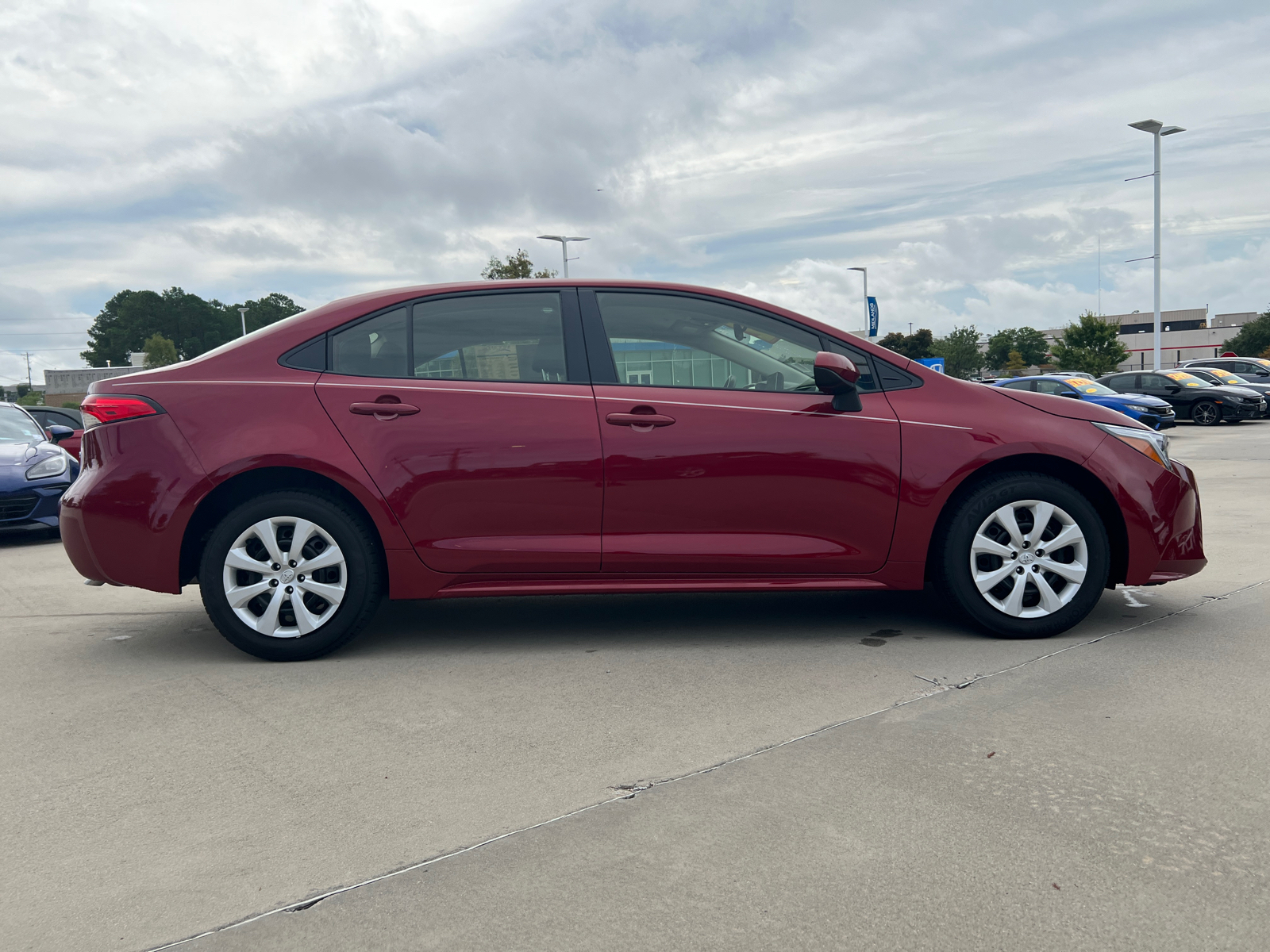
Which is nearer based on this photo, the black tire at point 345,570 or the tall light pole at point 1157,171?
the black tire at point 345,570

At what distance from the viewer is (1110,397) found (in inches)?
846

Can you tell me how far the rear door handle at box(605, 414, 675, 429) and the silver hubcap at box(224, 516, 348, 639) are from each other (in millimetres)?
1238

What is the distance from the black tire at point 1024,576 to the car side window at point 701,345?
849mm

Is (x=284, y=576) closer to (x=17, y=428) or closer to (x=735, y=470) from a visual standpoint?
(x=735, y=470)

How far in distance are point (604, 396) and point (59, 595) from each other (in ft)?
12.9

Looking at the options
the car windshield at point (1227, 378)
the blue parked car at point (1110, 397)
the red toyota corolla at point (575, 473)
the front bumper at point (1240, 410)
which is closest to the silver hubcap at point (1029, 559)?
the red toyota corolla at point (575, 473)

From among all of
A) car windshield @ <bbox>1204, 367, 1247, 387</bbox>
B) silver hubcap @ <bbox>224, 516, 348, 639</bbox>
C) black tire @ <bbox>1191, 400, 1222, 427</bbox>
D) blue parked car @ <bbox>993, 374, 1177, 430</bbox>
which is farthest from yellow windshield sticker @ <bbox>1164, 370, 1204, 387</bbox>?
silver hubcap @ <bbox>224, 516, 348, 639</bbox>

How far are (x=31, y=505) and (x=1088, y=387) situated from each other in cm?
2094

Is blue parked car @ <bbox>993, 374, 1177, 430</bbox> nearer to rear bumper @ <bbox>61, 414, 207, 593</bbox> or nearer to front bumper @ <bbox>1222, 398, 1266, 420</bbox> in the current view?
front bumper @ <bbox>1222, 398, 1266, 420</bbox>

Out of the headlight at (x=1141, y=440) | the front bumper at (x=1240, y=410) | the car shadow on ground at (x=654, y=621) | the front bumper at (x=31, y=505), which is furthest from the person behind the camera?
the front bumper at (x=1240, y=410)

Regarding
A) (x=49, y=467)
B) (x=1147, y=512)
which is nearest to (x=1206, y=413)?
(x=1147, y=512)

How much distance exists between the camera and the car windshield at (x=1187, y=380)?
958 inches

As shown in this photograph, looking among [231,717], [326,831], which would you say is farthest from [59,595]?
[326,831]

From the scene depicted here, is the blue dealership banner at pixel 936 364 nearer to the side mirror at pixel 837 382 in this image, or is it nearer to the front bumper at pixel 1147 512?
the side mirror at pixel 837 382
